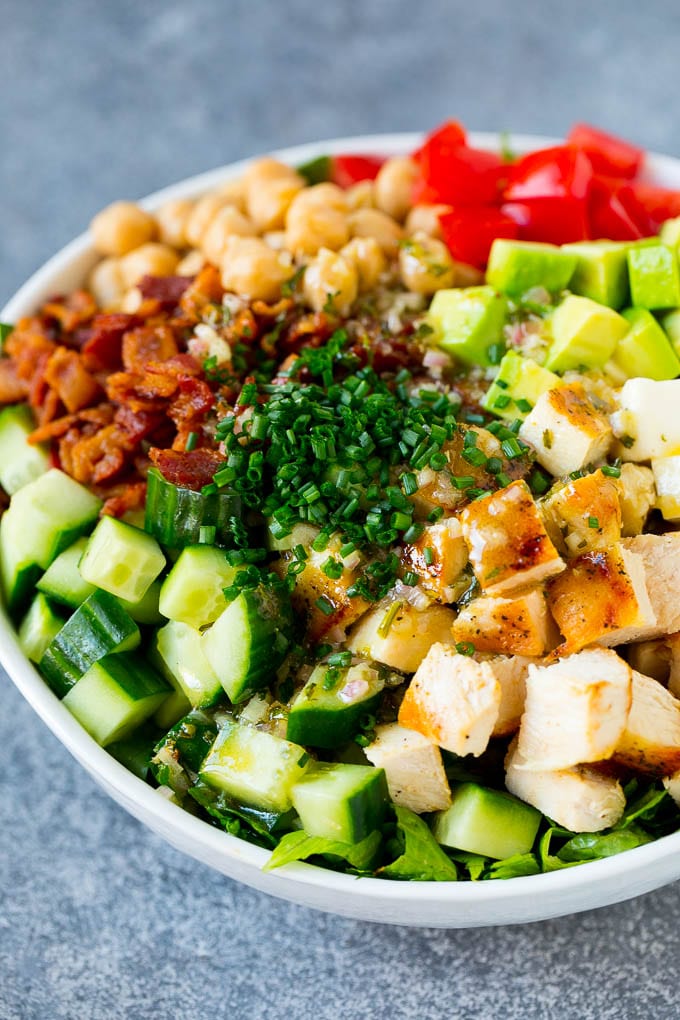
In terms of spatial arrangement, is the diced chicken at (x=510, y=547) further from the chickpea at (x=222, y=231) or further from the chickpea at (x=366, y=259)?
the chickpea at (x=222, y=231)

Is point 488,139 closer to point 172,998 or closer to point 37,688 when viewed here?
point 37,688

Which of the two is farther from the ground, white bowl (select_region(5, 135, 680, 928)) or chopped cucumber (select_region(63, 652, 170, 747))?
chopped cucumber (select_region(63, 652, 170, 747))

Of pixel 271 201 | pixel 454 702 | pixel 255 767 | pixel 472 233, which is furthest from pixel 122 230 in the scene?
pixel 454 702

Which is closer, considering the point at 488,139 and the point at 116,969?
the point at 116,969

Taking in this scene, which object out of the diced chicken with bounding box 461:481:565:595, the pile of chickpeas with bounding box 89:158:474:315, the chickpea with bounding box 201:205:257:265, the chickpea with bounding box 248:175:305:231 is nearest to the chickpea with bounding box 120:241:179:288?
the pile of chickpeas with bounding box 89:158:474:315

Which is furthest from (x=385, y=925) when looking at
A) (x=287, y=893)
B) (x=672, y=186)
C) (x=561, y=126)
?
(x=561, y=126)

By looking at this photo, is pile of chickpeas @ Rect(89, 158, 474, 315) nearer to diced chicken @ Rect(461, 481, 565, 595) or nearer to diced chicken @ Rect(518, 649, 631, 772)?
diced chicken @ Rect(461, 481, 565, 595)

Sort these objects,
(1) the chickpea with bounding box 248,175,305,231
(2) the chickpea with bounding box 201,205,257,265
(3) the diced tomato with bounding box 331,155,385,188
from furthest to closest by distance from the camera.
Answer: (3) the diced tomato with bounding box 331,155,385,188, (1) the chickpea with bounding box 248,175,305,231, (2) the chickpea with bounding box 201,205,257,265
